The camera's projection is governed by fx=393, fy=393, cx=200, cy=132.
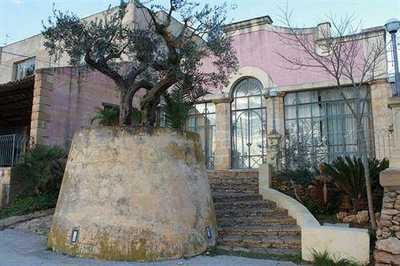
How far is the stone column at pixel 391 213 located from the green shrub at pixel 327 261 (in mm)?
456

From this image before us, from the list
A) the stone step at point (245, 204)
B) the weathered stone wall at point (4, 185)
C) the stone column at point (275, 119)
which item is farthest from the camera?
the stone column at point (275, 119)

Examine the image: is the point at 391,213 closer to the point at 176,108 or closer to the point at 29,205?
the point at 176,108

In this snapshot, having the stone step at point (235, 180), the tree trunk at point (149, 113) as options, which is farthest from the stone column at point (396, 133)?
the stone step at point (235, 180)

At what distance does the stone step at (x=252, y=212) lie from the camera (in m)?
9.12

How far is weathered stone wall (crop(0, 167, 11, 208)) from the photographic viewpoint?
39.1 ft

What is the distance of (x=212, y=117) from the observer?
52.7 ft

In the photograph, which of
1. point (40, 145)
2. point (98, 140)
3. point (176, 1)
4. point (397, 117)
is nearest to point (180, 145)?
point (98, 140)

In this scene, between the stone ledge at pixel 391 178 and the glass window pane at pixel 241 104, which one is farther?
the glass window pane at pixel 241 104

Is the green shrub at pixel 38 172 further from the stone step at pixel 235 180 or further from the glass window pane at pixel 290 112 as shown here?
the glass window pane at pixel 290 112

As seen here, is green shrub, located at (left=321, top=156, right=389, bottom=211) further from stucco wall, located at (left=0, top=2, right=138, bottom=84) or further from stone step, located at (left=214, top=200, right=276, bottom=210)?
stucco wall, located at (left=0, top=2, right=138, bottom=84)

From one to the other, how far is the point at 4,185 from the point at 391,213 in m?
10.8

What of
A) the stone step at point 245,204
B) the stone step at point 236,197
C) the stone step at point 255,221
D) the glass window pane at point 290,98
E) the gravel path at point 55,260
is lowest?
the gravel path at point 55,260

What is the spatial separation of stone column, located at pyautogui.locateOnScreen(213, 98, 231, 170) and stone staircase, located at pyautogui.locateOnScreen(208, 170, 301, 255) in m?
3.53

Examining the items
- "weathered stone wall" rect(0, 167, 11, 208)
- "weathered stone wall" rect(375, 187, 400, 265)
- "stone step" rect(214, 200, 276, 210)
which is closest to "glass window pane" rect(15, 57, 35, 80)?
"weathered stone wall" rect(0, 167, 11, 208)
